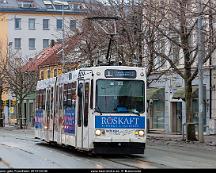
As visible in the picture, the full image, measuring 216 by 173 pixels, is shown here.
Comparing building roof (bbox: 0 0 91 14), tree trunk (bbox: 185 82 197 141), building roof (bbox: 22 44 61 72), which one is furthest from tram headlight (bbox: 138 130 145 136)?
building roof (bbox: 0 0 91 14)

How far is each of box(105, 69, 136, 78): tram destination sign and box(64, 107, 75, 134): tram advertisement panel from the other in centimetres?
244

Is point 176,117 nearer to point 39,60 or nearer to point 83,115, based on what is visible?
point 83,115

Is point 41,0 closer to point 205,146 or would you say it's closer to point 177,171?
point 205,146

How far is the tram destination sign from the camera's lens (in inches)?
867

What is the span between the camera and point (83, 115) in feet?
73.1

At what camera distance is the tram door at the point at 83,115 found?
866 inches

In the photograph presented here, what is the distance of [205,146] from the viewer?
30.7 m

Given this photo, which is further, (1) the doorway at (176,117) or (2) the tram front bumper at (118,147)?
(1) the doorway at (176,117)

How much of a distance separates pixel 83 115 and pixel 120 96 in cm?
159

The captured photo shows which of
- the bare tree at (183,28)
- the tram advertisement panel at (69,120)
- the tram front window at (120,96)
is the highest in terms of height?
the bare tree at (183,28)

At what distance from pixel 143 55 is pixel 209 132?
6950 millimetres

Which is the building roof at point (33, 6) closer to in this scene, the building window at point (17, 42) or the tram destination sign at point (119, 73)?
the building window at point (17, 42)

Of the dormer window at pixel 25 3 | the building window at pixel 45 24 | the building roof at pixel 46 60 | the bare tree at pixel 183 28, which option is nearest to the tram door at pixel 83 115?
the bare tree at pixel 183 28

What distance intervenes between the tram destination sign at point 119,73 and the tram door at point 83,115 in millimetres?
861
